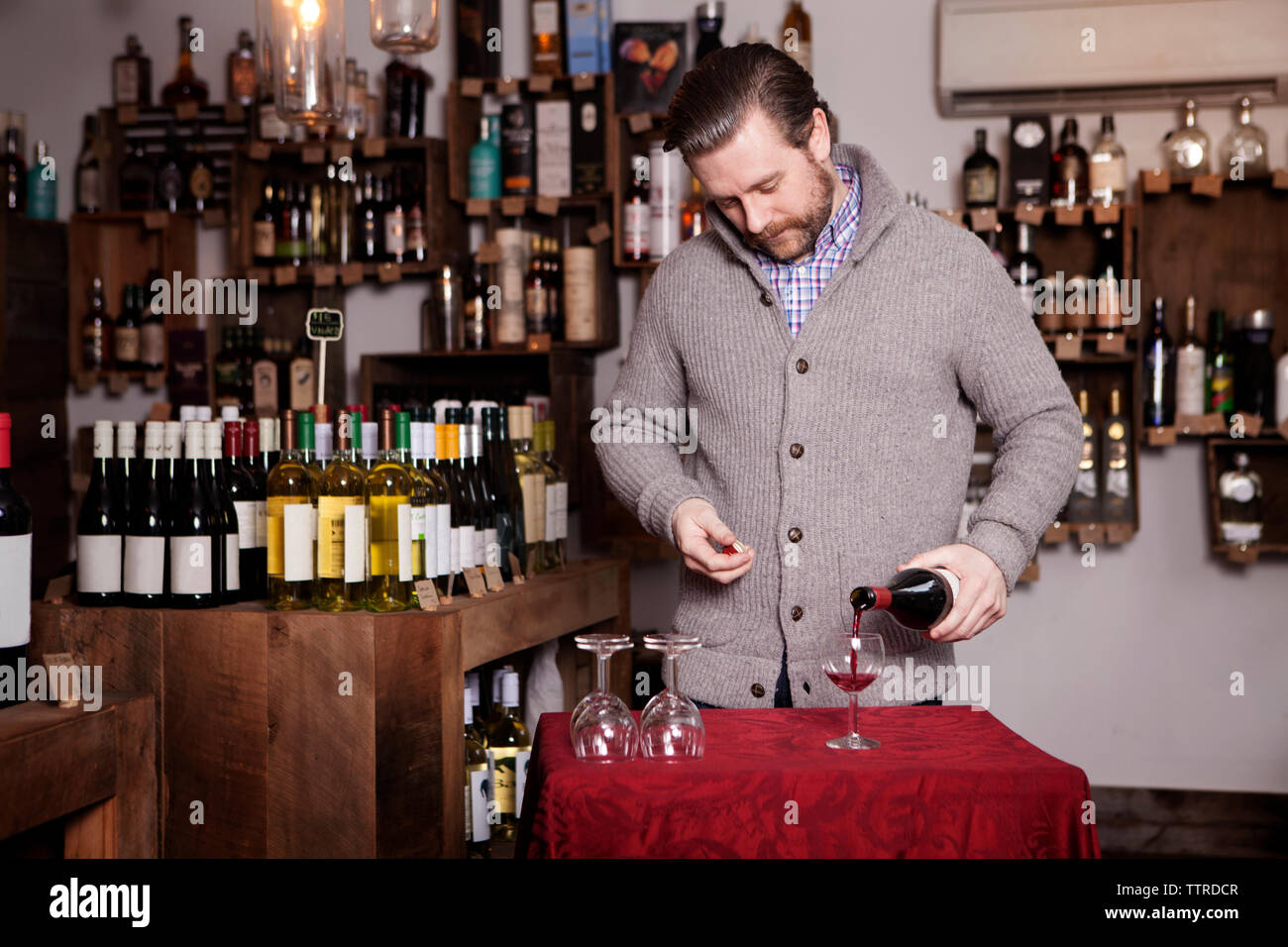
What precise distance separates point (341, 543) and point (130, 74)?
9.47ft

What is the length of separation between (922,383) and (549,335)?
7.39ft

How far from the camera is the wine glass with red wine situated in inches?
57.8

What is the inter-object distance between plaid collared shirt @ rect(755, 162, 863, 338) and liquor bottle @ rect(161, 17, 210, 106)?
320cm

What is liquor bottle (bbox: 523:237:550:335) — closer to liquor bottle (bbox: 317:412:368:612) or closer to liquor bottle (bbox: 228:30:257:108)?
liquor bottle (bbox: 228:30:257:108)

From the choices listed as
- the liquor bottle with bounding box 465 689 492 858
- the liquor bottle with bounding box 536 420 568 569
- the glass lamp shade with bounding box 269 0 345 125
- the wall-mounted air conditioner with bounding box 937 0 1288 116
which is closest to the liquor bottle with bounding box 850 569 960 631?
the liquor bottle with bounding box 465 689 492 858

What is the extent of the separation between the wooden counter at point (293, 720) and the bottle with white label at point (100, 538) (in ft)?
0.13

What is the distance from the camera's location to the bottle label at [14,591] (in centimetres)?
166

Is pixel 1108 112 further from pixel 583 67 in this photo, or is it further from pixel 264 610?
pixel 264 610

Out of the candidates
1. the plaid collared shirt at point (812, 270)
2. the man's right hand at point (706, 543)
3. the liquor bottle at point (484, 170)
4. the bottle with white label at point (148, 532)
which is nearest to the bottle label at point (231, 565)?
the bottle with white label at point (148, 532)

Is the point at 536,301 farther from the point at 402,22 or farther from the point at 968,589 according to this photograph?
the point at 968,589

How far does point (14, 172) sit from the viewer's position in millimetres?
4348

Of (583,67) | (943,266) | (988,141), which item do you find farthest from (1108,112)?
(943,266)

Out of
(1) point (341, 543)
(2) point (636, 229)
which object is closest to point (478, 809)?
(1) point (341, 543)
